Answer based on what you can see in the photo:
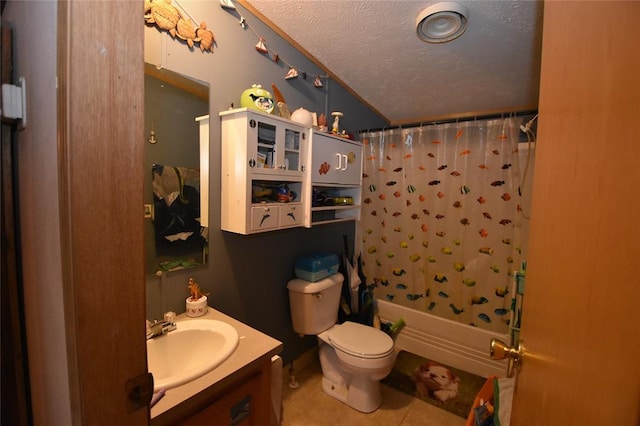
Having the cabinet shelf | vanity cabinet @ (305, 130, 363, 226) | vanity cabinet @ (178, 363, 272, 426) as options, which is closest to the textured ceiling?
vanity cabinet @ (305, 130, 363, 226)

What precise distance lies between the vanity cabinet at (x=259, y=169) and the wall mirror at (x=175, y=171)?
0.12 m

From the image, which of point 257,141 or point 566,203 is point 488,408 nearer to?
point 566,203

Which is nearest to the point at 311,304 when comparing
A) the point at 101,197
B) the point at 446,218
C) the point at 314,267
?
the point at 314,267

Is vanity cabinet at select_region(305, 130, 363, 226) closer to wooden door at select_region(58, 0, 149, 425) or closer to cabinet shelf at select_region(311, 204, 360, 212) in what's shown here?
cabinet shelf at select_region(311, 204, 360, 212)

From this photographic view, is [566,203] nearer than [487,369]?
Yes

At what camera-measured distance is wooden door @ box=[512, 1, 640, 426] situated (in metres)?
0.36

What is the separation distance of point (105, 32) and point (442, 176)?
7.37ft

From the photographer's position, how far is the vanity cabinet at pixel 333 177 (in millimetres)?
1792

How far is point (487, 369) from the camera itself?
84.5 inches

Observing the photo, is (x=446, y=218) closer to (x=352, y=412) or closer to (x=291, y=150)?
(x=291, y=150)

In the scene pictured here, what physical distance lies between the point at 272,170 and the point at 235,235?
1.46 ft

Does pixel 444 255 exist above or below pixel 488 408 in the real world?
above

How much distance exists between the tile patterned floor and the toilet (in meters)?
0.05

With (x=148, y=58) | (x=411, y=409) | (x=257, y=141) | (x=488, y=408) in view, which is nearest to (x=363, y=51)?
(x=257, y=141)
